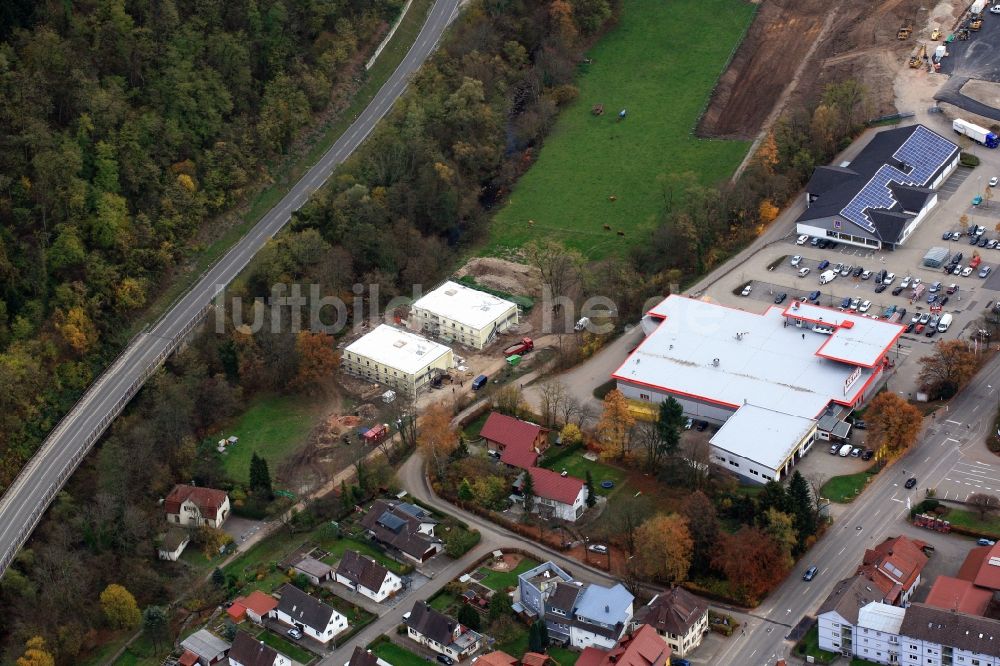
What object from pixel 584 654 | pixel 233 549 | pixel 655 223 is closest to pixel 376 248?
pixel 655 223

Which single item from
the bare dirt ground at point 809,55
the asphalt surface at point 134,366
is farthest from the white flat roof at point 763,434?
the bare dirt ground at point 809,55

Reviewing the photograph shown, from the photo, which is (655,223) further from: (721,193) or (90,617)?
(90,617)

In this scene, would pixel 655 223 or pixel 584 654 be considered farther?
pixel 655 223

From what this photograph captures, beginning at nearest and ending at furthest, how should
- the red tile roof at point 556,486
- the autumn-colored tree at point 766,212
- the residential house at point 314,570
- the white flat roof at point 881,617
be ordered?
the white flat roof at point 881,617
the residential house at point 314,570
the red tile roof at point 556,486
the autumn-colored tree at point 766,212

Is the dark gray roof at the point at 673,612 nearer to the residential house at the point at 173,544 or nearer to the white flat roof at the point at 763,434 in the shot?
the white flat roof at the point at 763,434

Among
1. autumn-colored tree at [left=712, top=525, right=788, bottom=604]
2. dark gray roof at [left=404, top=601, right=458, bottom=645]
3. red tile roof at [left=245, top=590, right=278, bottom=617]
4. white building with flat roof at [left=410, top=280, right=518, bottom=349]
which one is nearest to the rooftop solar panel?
white building with flat roof at [left=410, top=280, right=518, bottom=349]

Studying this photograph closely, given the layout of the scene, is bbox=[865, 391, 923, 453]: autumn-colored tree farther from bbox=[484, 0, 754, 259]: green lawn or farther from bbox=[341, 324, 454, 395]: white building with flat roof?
bbox=[484, 0, 754, 259]: green lawn
